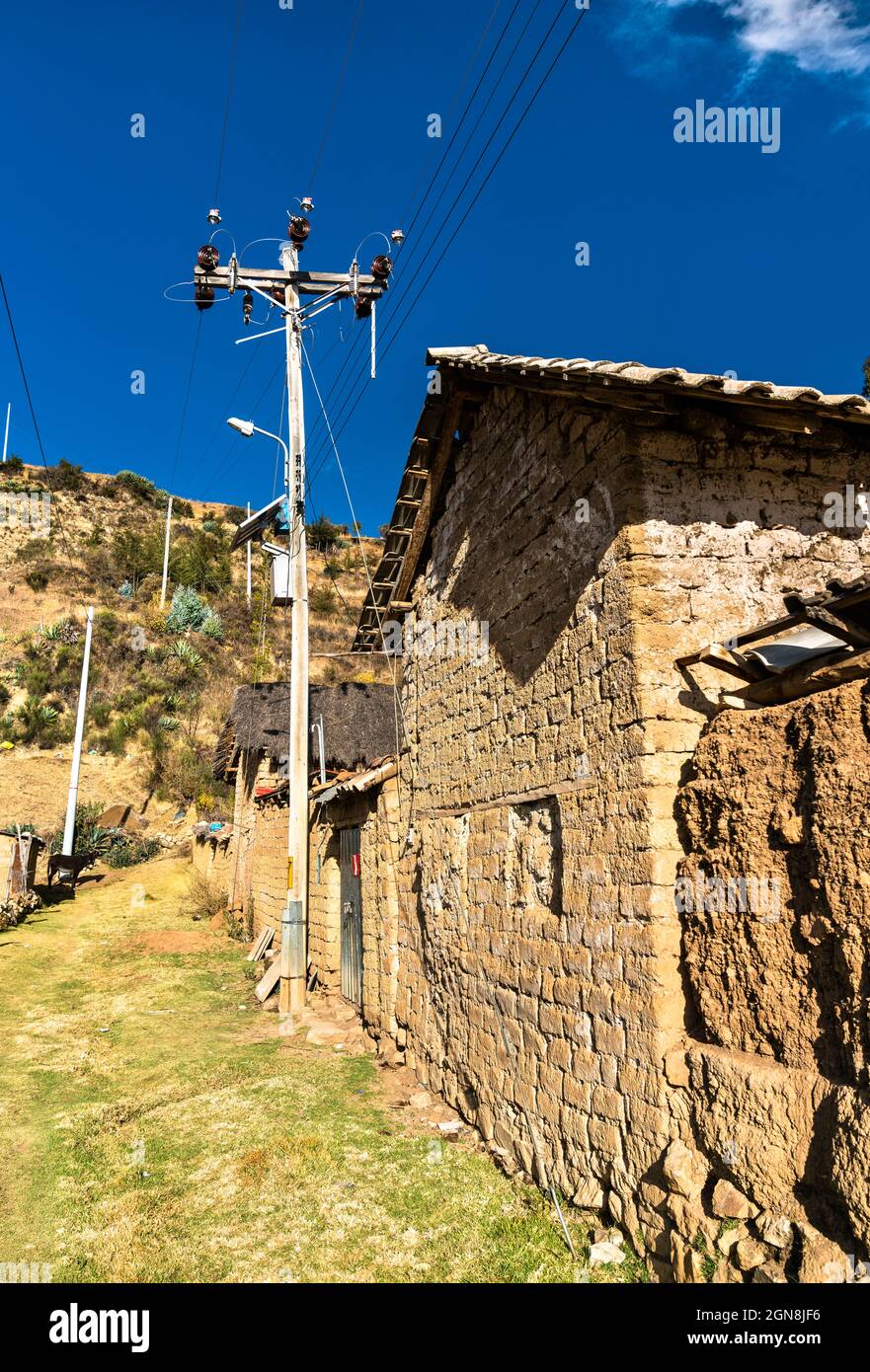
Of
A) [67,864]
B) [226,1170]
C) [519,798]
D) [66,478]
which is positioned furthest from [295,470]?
[66,478]

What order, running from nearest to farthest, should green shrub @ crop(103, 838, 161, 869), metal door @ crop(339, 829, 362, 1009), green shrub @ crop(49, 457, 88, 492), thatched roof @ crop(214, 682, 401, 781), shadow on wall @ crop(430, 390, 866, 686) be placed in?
shadow on wall @ crop(430, 390, 866, 686) → metal door @ crop(339, 829, 362, 1009) → thatched roof @ crop(214, 682, 401, 781) → green shrub @ crop(103, 838, 161, 869) → green shrub @ crop(49, 457, 88, 492)

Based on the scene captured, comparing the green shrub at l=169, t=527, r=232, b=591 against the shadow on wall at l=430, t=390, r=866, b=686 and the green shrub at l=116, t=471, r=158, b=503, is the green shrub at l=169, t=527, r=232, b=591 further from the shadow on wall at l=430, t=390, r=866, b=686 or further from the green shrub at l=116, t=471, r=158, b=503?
the shadow on wall at l=430, t=390, r=866, b=686

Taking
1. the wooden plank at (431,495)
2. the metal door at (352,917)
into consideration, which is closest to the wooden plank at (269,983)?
the metal door at (352,917)

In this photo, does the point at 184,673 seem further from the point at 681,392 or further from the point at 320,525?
the point at 681,392

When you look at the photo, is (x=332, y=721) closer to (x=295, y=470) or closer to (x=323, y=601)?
(x=295, y=470)

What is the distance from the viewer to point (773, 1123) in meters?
3.29

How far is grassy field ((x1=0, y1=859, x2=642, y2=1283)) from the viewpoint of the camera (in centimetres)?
450

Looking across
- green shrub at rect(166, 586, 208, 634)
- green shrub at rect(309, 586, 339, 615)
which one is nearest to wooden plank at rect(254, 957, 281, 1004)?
green shrub at rect(166, 586, 208, 634)

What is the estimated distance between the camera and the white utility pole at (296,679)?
412 inches

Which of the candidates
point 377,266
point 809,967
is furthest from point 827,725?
point 377,266

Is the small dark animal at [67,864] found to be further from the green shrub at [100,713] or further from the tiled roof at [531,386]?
the tiled roof at [531,386]

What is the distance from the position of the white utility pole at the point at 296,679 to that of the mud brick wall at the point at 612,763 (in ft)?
14.5

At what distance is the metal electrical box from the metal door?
12.3 ft
